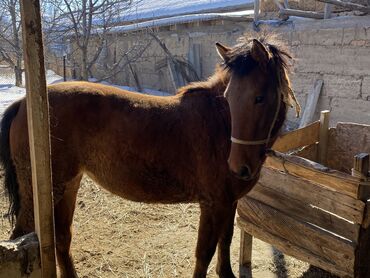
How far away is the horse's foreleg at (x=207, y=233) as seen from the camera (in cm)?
267

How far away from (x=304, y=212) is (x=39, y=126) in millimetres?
1986

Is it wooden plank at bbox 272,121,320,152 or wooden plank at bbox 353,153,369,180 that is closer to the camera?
wooden plank at bbox 353,153,369,180

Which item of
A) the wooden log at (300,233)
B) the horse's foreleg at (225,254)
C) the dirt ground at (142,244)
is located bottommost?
the dirt ground at (142,244)

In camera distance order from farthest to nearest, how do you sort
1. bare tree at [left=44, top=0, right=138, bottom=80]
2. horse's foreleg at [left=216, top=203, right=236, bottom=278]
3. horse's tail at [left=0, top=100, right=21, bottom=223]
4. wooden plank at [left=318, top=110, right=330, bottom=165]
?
bare tree at [left=44, top=0, right=138, bottom=80], wooden plank at [left=318, top=110, right=330, bottom=165], horse's foreleg at [left=216, top=203, right=236, bottom=278], horse's tail at [left=0, top=100, right=21, bottom=223]

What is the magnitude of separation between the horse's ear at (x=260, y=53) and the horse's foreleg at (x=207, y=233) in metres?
1.11

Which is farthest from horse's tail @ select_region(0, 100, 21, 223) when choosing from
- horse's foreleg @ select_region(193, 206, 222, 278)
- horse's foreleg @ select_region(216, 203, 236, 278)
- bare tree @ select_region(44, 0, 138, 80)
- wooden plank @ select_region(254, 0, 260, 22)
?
wooden plank @ select_region(254, 0, 260, 22)

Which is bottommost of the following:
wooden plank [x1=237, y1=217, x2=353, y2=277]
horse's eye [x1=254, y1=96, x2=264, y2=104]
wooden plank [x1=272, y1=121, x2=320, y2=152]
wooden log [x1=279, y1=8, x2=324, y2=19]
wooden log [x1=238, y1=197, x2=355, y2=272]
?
wooden plank [x1=237, y1=217, x2=353, y2=277]

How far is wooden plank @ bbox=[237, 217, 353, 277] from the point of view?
237 cm

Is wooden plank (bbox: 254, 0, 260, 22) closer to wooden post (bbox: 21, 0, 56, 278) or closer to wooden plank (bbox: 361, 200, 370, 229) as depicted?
wooden plank (bbox: 361, 200, 370, 229)

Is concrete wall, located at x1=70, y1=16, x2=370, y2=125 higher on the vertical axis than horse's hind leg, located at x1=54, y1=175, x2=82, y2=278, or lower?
higher

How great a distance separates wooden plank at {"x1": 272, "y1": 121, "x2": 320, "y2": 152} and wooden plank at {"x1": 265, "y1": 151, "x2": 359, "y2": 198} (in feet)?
1.47

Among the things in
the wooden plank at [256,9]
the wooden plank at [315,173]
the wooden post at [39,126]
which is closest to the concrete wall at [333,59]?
the wooden plank at [256,9]

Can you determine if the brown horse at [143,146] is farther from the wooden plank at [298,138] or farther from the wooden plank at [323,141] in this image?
the wooden plank at [323,141]

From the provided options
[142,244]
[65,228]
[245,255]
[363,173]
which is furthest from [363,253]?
[65,228]
